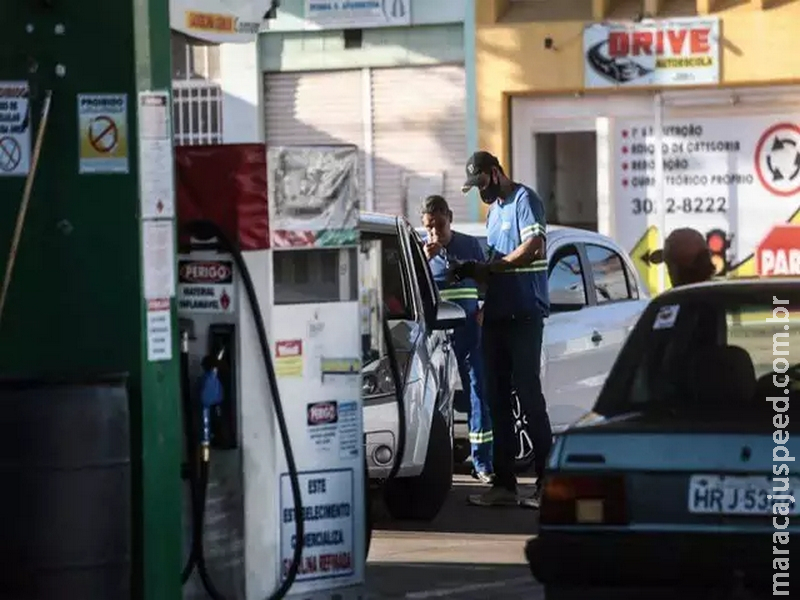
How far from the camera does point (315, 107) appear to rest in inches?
923

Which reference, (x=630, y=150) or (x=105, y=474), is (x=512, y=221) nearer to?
(x=105, y=474)

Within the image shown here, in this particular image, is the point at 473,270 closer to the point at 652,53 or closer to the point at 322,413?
the point at 322,413

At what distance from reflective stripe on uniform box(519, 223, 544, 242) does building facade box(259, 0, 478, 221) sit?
10.9 meters

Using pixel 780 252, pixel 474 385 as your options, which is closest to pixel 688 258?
pixel 474 385

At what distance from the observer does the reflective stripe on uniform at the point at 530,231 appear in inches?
463

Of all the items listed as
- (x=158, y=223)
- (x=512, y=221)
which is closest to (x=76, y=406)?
(x=158, y=223)

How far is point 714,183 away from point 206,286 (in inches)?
587

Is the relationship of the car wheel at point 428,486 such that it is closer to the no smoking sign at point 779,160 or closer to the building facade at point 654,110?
the building facade at point 654,110

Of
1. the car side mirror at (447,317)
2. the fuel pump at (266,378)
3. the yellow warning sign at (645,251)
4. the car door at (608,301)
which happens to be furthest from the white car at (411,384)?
the yellow warning sign at (645,251)

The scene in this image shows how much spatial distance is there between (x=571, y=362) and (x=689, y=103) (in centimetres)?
877

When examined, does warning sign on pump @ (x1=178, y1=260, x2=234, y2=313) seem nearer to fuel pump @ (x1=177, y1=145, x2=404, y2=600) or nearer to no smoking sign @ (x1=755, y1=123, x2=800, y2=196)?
fuel pump @ (x1=177, y1=145, x2=404, y2=600)

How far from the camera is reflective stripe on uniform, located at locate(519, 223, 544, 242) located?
1177cm

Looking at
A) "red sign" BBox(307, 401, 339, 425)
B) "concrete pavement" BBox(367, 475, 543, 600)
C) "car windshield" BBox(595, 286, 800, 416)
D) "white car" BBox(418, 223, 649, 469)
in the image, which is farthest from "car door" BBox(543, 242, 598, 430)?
"red sign" BBox(307, 401, 339, 425)

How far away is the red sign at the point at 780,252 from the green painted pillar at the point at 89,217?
12946 millimetres
